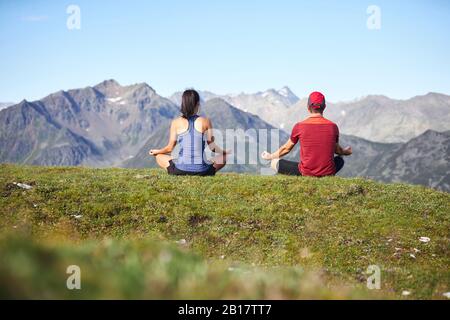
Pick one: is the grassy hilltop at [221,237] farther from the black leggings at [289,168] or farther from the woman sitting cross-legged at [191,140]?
the black leggings at [289,168]

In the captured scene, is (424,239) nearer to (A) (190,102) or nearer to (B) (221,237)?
(B) (221,237)

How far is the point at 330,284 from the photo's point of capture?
1099 cm

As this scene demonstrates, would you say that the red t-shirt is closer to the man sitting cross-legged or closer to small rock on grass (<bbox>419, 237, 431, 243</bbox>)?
the man sitting cross-legged

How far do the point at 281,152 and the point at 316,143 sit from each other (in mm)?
1794

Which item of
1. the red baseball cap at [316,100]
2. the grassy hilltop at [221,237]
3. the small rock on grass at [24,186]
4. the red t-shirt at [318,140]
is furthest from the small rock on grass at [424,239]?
the small rock on grass at [24,186]

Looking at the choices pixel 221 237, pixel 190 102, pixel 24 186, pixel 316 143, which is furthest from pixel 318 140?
pixel 24 186

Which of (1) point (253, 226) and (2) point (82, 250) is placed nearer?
(2) point (82, 250)

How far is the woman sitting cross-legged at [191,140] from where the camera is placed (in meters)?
20.0

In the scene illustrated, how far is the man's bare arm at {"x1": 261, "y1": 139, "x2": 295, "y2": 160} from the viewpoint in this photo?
20781 millimetres

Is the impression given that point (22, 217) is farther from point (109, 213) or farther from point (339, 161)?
point (339, 161)
